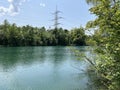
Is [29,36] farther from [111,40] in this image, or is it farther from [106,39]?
[111,40]

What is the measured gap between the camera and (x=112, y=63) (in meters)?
4.85

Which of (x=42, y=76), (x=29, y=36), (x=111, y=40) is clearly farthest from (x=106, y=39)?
(x=29, y=36)

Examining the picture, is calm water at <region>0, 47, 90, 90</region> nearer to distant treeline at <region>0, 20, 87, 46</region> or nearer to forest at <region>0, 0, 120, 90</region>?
forest at <region>0, 0, 120, 90</region>

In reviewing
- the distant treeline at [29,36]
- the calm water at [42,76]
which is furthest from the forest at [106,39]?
the distant treeline at [29,36]

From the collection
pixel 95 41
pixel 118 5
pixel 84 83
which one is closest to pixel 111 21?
pixel 118 5

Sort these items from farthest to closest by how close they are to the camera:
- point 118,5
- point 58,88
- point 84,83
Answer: point 84,83, point 58,88, point 118,5

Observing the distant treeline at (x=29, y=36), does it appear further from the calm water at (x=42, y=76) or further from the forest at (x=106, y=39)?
the forest at (x=106, y=39)

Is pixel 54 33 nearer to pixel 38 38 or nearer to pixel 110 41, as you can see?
pixel 38 38

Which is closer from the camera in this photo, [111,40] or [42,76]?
[111,40]

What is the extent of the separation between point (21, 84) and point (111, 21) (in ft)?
45.4

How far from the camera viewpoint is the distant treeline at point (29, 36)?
83875 mm

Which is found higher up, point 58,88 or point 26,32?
point 26,32

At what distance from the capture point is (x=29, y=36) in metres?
90.2

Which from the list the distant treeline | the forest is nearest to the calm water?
the forest
